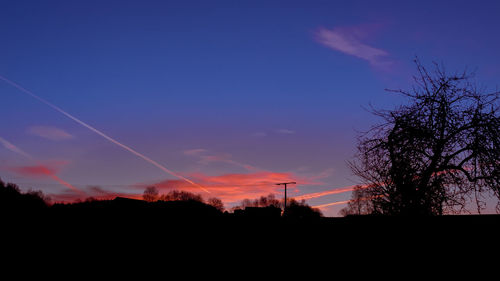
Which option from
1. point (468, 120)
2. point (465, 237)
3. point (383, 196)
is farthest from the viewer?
point (383, 196)

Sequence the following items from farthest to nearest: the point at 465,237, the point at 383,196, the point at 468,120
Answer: the point at 383,196 → the point at 468,120 → the point at 465,237

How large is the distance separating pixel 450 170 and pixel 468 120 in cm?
193

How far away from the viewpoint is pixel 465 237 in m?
6.00

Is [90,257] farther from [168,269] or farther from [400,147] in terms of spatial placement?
[400,147]

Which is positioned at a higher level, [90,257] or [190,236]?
[190,236]

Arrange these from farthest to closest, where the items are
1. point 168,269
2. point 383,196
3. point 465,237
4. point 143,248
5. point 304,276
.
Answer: point 383,196, point 143,248, point 168,269, point 304,276, point 465,237

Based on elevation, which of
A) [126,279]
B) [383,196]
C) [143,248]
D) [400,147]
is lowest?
[126,279]

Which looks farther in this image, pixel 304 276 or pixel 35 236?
pixel 35 236

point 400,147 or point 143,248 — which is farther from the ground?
point 400,147

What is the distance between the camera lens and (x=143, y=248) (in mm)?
7871

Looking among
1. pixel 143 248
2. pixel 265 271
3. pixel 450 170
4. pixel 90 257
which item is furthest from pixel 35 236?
pixel 450 170

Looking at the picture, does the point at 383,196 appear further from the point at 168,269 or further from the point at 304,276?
the point at 168,269

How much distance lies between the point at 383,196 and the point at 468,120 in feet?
13.5

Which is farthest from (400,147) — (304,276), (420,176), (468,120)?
(304,276)
